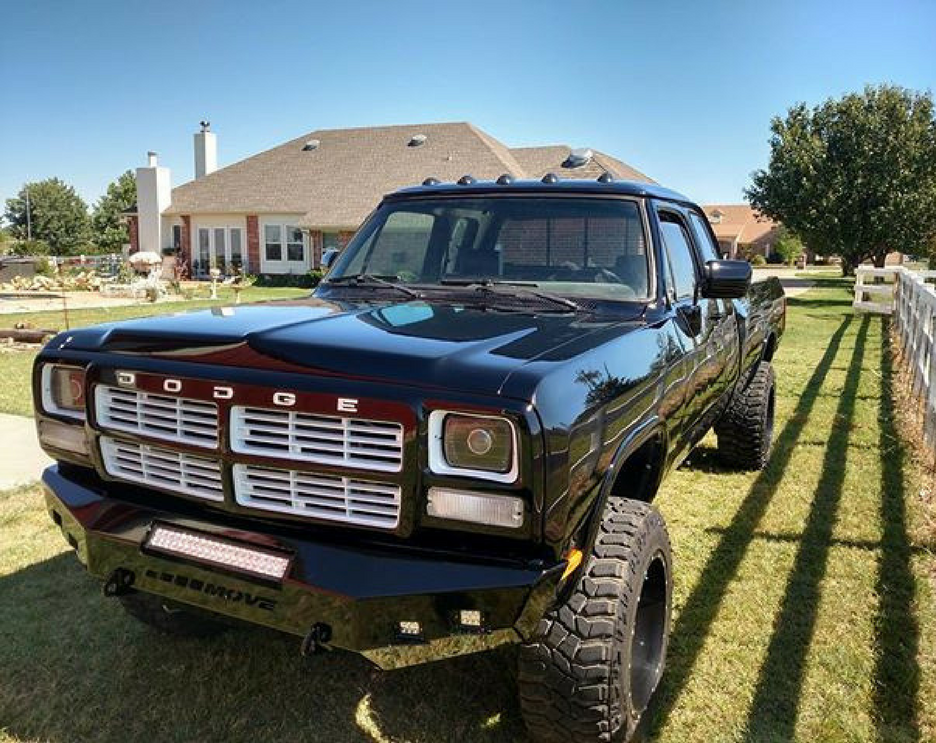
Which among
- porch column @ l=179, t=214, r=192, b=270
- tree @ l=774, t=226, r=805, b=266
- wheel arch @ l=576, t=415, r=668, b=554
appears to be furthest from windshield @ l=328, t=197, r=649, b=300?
tree @ l=774, t=226, r=805, b=266

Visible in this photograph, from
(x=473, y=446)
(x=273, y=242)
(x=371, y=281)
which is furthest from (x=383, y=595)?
(x=273, y=242)

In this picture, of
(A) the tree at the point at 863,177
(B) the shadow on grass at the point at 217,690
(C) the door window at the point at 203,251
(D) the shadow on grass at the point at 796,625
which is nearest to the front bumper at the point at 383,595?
(B) the shadow on grass at the point at 217,690

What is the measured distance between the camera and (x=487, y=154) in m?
28.2

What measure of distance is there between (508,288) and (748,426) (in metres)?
2.94

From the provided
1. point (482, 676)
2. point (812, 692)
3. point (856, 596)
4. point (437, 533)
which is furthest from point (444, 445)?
point (856, 596)

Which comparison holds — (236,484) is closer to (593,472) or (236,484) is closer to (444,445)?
(444,445)

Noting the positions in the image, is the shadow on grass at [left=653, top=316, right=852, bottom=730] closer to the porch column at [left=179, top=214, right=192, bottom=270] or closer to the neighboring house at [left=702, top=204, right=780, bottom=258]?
the porch column at [left=179, top=214, right=192, bottom=270]

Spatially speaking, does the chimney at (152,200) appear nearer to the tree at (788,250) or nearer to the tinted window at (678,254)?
the tinted window at (678,254)

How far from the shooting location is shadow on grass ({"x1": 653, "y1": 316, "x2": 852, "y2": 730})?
10.5ft

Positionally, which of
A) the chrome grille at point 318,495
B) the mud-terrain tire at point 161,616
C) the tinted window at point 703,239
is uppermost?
the tinted window at point 703,239

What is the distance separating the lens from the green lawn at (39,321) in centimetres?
793

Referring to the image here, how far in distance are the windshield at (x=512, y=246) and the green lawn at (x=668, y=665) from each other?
161cm

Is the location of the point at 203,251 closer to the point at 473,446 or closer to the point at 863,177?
the point at 863,177

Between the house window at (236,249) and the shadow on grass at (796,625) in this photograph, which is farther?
the house window at (236,249)
